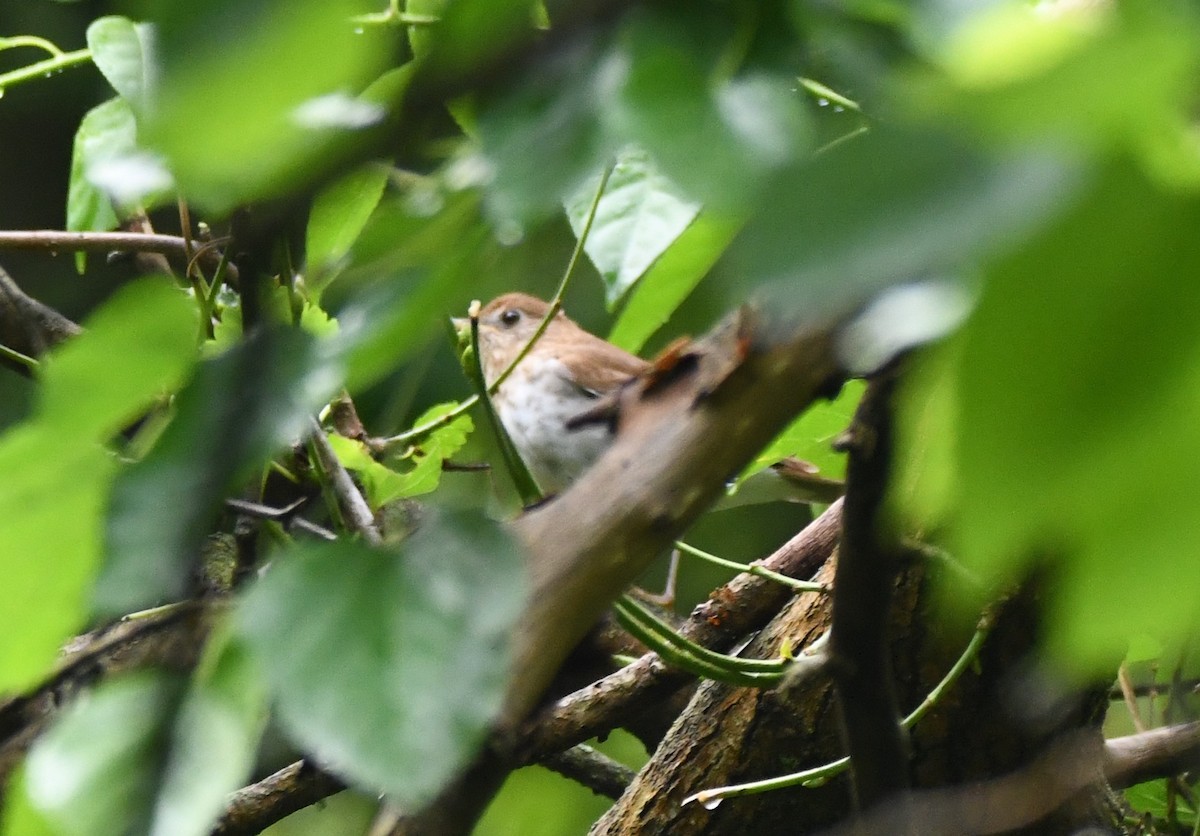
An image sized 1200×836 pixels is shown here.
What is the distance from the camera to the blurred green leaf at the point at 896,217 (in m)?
0.14

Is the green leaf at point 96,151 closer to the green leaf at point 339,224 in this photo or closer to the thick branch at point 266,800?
the green leaf at point 339,224

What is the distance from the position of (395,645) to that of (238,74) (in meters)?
0.15

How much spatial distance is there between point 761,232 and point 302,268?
0.85 ft

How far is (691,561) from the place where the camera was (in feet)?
7.64

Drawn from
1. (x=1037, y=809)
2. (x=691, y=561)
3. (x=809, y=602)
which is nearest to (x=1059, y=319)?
(x=1037, y=809)

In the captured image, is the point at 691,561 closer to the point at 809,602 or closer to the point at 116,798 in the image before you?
the point at 809,602

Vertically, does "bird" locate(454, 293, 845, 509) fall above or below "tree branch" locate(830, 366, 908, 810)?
below

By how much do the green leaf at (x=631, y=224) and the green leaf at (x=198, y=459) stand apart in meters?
0.14

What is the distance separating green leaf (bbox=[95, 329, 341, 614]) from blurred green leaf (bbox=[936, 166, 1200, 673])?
14 cm

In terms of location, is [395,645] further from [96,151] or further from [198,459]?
[96,151]

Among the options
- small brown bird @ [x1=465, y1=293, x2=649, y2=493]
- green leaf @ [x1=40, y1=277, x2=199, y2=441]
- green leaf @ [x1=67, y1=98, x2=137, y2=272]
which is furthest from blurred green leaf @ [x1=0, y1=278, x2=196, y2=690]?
small brown bird @ [x1=465, y1=293, x2=649, y2=493]

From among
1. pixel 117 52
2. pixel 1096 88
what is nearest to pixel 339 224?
pixel 1096 88

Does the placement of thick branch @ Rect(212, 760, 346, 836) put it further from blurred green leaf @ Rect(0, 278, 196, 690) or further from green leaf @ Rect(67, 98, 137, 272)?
blurred green leaf @ Rect(0, 278, 196, 690)

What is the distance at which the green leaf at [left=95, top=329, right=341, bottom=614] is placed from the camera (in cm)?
25
